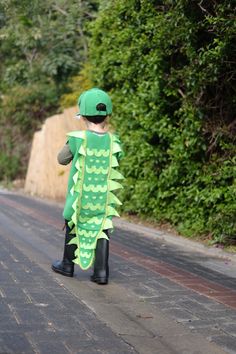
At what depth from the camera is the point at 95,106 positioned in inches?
213

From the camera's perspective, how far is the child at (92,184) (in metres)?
5.42

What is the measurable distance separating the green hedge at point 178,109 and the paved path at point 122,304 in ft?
3.76

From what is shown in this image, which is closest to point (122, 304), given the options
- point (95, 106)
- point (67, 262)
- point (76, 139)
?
point (67, 262)

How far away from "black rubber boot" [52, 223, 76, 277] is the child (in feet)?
0.04

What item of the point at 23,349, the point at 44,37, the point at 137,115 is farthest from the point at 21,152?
the point at 23,349

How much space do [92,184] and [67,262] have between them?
854 mm

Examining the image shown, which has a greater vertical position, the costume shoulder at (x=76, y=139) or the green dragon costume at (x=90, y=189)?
the costume shoulder at (x=76, y=139)

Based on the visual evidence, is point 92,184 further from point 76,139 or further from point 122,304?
point 122,304

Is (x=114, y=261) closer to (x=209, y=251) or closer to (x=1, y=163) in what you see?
(x=209, y=251)

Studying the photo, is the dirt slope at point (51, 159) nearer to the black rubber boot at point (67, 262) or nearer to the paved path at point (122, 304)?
the paved path at point (122, 304)

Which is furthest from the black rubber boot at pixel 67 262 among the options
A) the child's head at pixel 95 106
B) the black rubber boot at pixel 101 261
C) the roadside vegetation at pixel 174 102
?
the roadside vegetation at pixel 174 102

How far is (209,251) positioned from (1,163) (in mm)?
15735

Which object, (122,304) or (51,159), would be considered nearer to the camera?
(122,304)

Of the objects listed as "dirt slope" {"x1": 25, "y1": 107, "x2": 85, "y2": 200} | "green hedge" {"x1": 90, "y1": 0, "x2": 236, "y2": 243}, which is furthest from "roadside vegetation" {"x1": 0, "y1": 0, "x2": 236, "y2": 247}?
"dirt slope" {"x1": 25, "y1": 107, "x2": 85, "y2": 200}
